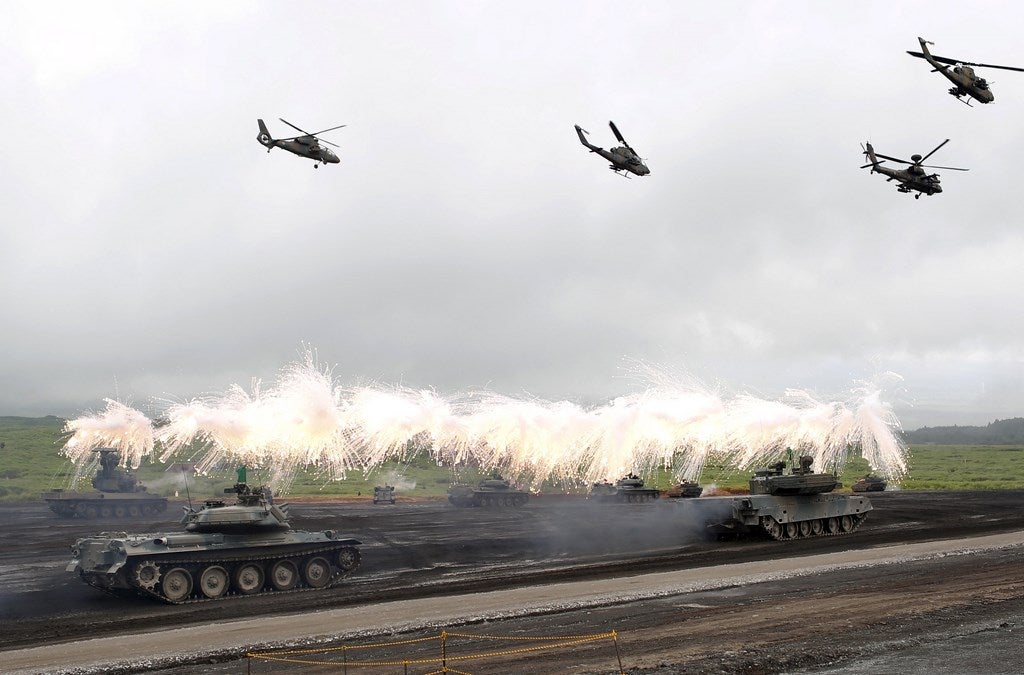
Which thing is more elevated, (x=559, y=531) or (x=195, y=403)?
(x=195, y=403)

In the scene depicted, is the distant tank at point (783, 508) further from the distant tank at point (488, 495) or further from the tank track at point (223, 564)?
the distant tank at point (488, 495)

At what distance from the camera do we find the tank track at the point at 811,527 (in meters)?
39.6

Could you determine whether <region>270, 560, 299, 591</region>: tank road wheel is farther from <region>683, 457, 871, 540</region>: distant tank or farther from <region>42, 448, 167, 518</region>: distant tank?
<region>42, 448, 167, 518</region>: distant tank

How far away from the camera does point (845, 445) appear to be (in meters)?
45.3

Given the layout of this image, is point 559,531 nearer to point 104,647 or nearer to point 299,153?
point 299,153

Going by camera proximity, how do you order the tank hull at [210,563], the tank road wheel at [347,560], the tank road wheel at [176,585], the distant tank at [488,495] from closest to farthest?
the tank hull at [210,563]
the tank road wheel at [176,585]
the tank road wheel at [347,560]
the distant tank at [488,495]

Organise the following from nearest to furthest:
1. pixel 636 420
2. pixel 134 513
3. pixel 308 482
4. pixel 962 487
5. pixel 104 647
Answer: pixel 104 647
pixel 636 420
pixel 134 513
pixel 962 487
pixel 308 482

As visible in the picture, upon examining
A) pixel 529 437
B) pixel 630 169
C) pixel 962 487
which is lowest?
pixel 962 487

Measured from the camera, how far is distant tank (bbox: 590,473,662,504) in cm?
5291

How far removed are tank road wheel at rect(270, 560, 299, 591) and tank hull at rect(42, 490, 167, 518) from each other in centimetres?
3375

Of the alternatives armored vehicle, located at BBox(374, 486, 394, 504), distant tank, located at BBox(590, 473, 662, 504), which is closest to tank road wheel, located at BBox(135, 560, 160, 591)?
distant tank, located at BBox(590, 473, 662, 504)

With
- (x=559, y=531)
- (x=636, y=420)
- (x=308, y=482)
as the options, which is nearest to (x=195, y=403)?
(x=559, y=531)

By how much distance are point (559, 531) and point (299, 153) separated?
21.9m

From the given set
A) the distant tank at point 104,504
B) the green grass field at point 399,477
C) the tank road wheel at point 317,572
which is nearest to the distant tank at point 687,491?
the green grass field at point 399,477
